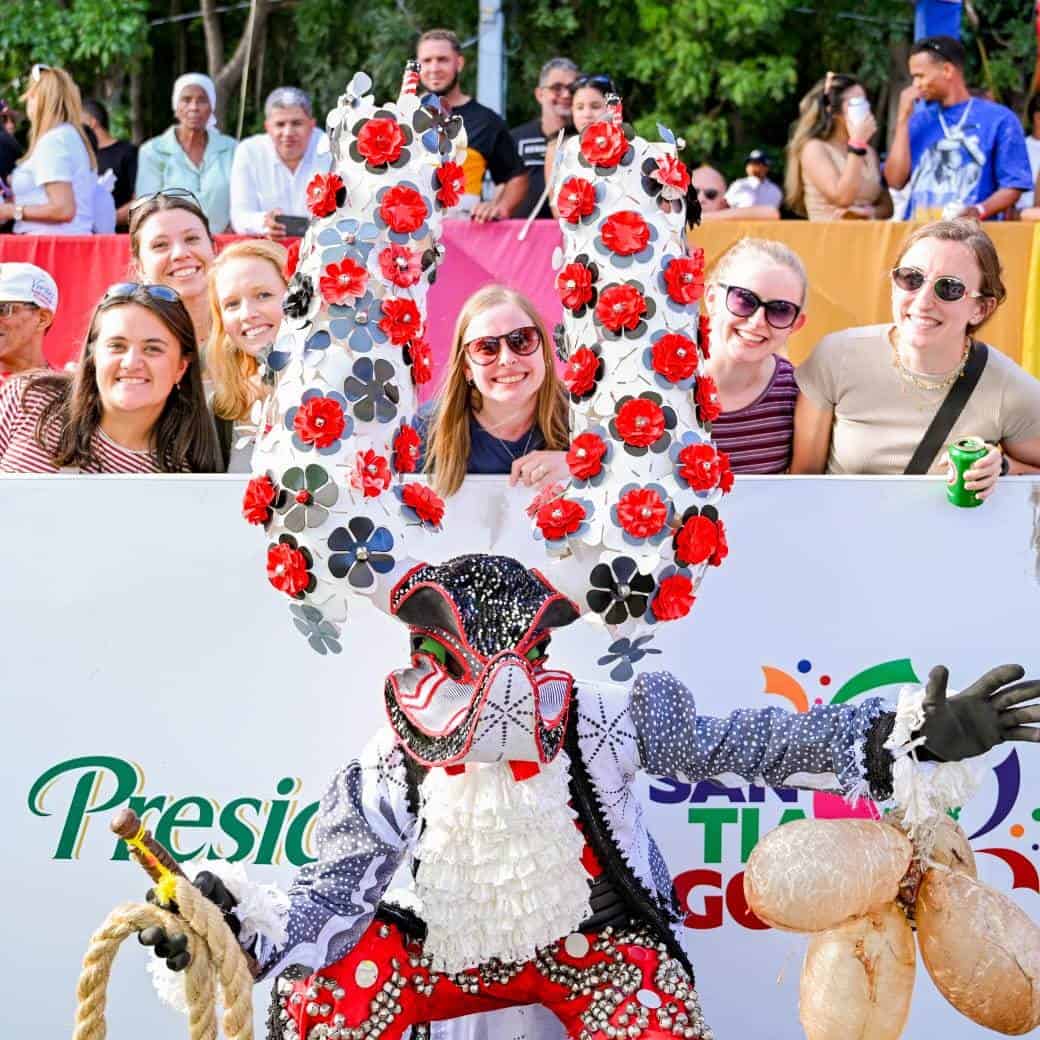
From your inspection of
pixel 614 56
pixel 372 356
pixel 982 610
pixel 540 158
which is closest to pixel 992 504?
pixel 982 610

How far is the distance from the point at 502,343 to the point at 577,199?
57 cm

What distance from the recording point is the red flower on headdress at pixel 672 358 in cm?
292

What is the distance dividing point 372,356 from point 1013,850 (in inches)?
67.7

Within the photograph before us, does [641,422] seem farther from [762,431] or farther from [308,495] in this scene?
[762,431]

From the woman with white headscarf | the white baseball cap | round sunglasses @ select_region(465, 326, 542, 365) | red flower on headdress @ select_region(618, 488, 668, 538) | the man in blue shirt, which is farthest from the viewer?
the woman with white headscarf

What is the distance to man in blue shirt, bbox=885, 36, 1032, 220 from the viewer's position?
7.03 meters

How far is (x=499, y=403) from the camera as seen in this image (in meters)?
3.66

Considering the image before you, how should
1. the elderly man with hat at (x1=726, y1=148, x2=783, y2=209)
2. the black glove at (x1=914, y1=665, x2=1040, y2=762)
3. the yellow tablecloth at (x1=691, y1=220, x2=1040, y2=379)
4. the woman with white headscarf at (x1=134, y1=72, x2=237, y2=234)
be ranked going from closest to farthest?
the black glove at (x1=914, y1=665, x2=1040, y2=762), the yellow tablecloth at (x1=691, y1=220, x2=1040, y2=379), the woman with white headscarf at (x1=134, y1=72, x2=237, y2=234), the elderly man with hat at (x1=726, y1=148, x2=783, y2=209)

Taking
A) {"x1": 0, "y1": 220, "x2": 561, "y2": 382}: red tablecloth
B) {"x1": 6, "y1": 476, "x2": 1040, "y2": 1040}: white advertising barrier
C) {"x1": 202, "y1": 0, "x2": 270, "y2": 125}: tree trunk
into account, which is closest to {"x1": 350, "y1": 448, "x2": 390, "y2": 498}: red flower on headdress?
{"x1": 6, "y1": 476, "x2": 1040, "y2": 1040}: white advertising barrier

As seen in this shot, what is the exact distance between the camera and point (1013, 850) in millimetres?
3584

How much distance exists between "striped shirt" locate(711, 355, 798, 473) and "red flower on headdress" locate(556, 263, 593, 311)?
3.64 feet

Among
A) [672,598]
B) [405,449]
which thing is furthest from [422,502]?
[672,598]

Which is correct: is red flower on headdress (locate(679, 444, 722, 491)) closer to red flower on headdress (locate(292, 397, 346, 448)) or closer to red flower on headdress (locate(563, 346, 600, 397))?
red flower on headdress (locate(563, 346, 600, 397))

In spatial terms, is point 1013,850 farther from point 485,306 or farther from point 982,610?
point 485,306
